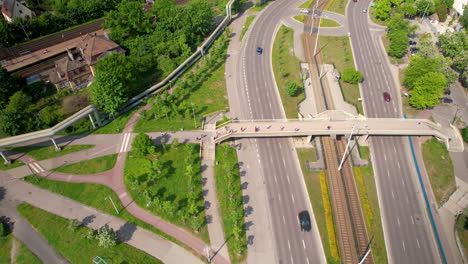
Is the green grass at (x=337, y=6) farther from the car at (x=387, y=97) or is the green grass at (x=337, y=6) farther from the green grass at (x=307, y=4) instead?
the car at (x=387, y=97)

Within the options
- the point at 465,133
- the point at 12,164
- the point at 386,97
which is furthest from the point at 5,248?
the point at 465,133

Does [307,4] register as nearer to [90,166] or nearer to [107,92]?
[107,92]

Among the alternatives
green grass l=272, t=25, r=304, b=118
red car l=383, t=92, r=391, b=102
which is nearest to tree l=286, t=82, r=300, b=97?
green grass l=272, t=25, r=304, b=118

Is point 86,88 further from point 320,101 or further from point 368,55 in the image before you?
point 368,55

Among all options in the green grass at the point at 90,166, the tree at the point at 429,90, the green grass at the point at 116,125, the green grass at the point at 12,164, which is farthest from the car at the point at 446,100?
the green grass at the point at 12,164

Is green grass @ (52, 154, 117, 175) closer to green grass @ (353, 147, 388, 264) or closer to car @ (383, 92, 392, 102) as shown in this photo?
green grass @ (353, 147, 388, 264)

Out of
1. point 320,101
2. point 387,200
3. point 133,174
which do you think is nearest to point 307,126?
point 320,101
